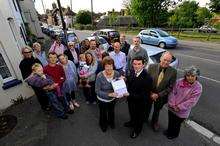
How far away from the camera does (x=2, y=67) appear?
7207mm

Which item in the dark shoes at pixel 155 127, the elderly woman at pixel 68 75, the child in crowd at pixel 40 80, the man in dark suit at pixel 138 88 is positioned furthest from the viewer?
the elderly woman at pixel 68 75

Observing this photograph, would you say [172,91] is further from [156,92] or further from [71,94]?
[71,94]

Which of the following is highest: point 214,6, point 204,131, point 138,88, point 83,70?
point 138,88

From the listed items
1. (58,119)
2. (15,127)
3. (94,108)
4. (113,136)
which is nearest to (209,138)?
(113,136)

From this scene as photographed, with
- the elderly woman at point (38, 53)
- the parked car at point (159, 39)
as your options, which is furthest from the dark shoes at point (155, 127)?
the parked car at point (159, 39)

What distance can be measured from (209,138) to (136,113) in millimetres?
1804

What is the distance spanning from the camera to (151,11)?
36.8 m

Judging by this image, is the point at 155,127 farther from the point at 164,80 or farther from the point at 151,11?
the point at 151,11

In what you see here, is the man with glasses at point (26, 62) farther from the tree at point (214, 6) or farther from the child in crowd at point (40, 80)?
the tree at point (214, 6)

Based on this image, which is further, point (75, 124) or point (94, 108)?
point (94, 108)

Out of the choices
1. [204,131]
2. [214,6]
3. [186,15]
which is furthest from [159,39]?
[214,6]

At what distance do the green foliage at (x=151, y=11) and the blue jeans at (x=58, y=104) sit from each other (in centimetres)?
3334

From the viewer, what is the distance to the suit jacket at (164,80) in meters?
4.24

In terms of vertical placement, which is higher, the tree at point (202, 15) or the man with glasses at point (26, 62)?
the man with glasses at point (26, 62)
